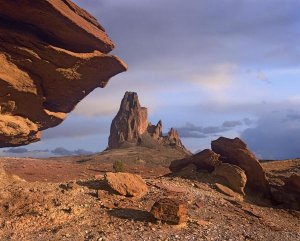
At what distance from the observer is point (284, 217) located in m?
21.9

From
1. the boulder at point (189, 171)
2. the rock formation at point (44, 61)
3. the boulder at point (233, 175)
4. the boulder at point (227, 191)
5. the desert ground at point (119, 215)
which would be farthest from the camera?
the boulder at point (189, 171)

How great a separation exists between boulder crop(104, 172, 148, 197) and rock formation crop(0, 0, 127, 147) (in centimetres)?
580

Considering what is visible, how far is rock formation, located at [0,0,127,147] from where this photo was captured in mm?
18328

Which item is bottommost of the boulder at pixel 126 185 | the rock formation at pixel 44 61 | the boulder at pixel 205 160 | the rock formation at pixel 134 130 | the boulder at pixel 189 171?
the boulder at pixel 126 185

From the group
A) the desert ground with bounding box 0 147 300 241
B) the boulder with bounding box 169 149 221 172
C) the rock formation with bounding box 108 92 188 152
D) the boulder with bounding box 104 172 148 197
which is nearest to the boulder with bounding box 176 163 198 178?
the boulder with bounding box 169 149 221 172

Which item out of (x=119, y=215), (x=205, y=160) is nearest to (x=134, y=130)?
(x=205, y=160)

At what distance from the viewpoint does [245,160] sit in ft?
83.6

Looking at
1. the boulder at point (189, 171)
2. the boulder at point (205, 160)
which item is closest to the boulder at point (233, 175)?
the boulder at point (205, 160)

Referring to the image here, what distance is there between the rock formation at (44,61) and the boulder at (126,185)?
5.80 metres

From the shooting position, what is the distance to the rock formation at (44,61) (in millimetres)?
18328

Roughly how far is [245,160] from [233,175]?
196 centimetres

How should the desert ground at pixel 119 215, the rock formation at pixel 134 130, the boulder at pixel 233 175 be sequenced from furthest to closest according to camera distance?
the rock formation at pixel 134 130 → the boulder at pixel 233 175 → the desert ground at pixel 119 215

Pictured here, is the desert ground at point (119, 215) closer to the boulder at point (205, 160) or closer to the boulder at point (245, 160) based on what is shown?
the boulder at point (245, 160)

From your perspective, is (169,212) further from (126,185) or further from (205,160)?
(205,160)
